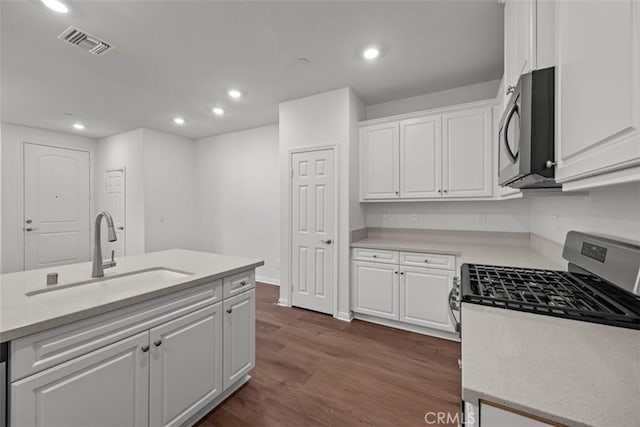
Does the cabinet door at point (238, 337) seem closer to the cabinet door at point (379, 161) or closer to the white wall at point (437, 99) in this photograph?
the cabinet door at point (379, 161)

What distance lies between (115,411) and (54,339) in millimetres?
462

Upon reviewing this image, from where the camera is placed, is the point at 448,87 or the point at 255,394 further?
the point at 448,87

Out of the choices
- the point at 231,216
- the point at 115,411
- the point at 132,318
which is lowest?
the point at 115,411

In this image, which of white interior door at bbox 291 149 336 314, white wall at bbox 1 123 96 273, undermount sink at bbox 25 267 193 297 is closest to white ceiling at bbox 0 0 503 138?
white interior door at bbox 291 149 336 314

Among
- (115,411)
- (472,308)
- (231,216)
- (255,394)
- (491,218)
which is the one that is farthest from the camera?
(231,216)

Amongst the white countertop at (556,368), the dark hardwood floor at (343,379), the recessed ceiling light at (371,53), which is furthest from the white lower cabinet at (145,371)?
the recessed ceiling light at (371,53)

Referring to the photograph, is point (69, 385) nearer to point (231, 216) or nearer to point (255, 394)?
point (255, 394)

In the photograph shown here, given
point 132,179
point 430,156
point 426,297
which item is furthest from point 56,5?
point 426,297

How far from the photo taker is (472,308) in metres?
0.98

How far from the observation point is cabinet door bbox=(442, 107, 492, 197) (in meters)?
2.60

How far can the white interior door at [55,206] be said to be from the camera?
4621 millimetres

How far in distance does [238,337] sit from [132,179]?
4527 mm

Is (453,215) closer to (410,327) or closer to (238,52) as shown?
(410,327)

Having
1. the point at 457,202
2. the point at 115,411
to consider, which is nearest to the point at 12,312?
the point at 115,411
